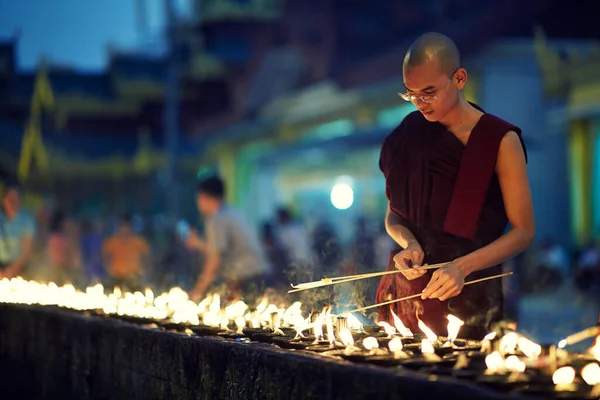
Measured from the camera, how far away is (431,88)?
10.9 ft

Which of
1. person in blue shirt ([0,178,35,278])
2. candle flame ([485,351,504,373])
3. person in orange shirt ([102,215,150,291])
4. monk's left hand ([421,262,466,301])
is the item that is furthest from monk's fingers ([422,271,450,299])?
person in orange shirt ([102,215,150,291])

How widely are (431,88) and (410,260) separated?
0.66 meters

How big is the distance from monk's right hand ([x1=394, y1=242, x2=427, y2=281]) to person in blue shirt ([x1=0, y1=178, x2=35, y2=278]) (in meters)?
4.91

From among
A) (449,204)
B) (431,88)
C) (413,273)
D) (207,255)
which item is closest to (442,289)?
(413,273)

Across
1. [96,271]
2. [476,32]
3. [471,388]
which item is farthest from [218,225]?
[476,32]

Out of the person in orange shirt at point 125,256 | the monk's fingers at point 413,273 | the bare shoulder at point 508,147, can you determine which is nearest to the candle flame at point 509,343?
the monk's fingers at point 413,273

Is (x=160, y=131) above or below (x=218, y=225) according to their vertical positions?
Result: above

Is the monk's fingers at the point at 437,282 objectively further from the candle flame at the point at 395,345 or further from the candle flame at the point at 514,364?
the candle flame at the point at 514,364

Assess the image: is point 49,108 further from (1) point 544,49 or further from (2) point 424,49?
(2) point 424,49

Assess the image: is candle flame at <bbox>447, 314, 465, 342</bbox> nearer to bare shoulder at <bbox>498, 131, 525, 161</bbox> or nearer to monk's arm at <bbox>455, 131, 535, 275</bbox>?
monk's arm at <bbox>455, 131, 535, 275</bbox>

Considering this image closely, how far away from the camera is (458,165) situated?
3512mm

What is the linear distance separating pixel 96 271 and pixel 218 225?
5909 mm

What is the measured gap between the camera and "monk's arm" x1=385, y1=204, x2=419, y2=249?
3.50 m

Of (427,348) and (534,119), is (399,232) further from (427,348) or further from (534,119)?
(534,119)
